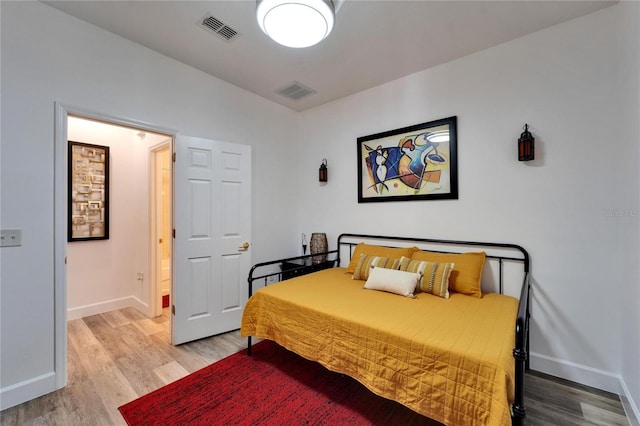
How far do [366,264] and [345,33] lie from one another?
2.00 metres

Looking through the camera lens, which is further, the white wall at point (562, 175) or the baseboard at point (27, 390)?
the white wall at point (562, 175)

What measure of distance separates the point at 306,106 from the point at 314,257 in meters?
2.02

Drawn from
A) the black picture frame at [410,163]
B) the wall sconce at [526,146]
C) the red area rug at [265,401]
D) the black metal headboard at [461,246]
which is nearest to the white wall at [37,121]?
the red area rug at [265,401]

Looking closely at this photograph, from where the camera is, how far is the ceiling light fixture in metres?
1.54

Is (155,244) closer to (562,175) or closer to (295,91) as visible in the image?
(295,91)

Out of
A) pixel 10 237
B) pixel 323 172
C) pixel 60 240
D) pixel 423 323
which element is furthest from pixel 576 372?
pixel 10 237

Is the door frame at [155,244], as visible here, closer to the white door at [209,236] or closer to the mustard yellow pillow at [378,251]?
the white door at [209,236]

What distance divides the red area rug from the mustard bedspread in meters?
0.27

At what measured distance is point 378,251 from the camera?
2795 mm

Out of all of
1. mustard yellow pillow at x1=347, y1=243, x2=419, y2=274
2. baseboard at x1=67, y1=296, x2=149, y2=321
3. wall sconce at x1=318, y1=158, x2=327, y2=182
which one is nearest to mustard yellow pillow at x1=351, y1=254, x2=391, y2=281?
mustard yellow pillow at x1=347, y1=243, x2=419, y2=274

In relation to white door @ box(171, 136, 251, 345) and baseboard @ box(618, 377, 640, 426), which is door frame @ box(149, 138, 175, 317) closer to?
white door @ box(171, 136, 251, 345)

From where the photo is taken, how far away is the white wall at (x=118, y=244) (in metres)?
3.29

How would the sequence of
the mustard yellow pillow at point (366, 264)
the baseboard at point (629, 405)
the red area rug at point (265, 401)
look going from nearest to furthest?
the baseboard at point (629, 405), the red area rug at point (265, 401), the mustard yellow pillow at point (366, 264)

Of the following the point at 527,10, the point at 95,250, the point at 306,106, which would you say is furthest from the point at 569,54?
the point at 95,250
